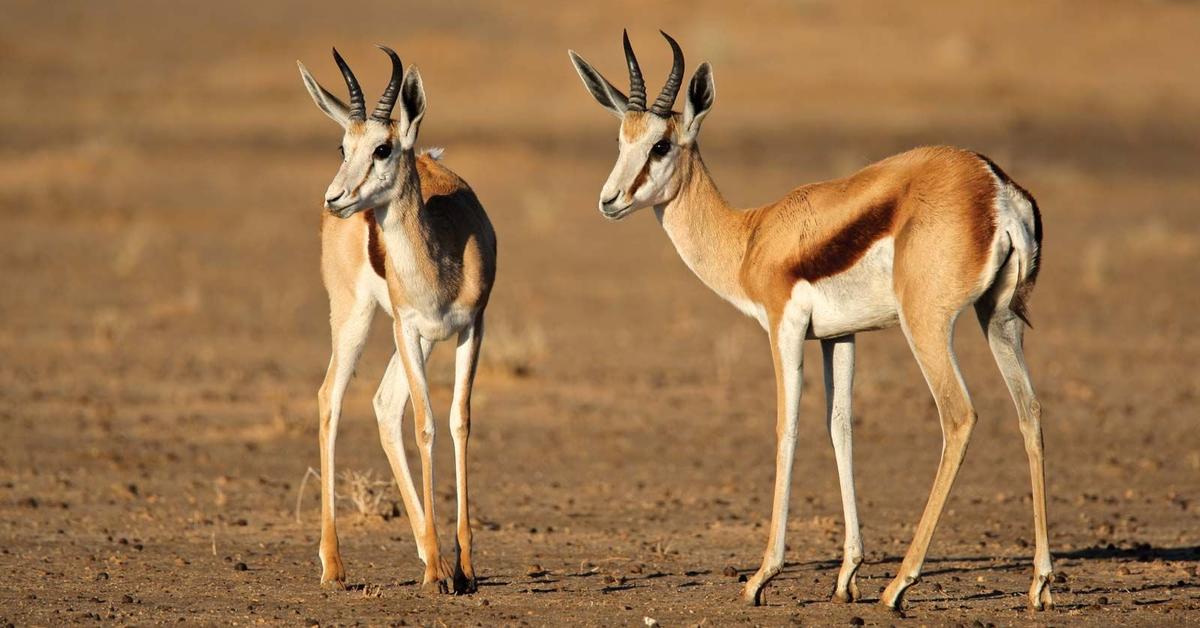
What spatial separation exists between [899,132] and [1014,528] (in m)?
22.4

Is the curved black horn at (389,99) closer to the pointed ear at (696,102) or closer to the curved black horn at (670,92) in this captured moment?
the curved black horn at (670,92)

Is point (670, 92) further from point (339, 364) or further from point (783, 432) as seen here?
point (339, 364)

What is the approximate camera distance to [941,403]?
23.6ft

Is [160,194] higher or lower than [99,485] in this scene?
higher

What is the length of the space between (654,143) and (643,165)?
14 centimetres

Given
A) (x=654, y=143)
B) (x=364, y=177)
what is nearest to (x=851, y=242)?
(x=654, y=143)

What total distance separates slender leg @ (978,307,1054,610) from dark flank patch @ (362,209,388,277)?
10.0ft

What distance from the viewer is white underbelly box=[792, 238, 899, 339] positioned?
289 inches

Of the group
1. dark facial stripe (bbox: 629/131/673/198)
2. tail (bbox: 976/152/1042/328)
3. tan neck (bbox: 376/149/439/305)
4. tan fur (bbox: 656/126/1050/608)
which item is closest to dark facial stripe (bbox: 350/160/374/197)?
tan neck (bbox: 376/149/439/305)

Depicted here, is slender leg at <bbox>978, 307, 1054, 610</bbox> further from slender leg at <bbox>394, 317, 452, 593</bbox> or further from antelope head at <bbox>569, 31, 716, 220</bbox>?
slender leg at <bbox>394, 317, 452, 593</bbox>

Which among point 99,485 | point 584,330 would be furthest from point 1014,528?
point 584,330

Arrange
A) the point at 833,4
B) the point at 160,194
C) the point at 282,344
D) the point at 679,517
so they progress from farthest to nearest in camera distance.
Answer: the point at 833,4 → the point at 160,194 → the point at 282,344 → the point at 679,517

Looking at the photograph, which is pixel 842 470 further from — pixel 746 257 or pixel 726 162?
pixel 726 162

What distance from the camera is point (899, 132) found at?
31625mm
